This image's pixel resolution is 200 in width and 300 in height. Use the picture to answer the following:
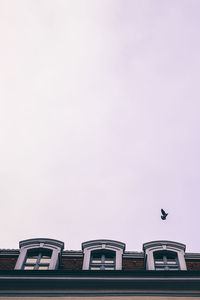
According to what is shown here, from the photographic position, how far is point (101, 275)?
64.6 ft

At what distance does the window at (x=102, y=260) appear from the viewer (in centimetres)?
2136

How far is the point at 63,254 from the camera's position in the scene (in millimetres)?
22531

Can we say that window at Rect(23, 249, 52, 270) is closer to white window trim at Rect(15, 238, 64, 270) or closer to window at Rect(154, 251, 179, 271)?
white window trim at Rect(15, 238, 64, 270)

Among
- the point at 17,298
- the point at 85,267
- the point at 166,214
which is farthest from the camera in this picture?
the point at 166,214

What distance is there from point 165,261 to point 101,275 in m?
4.01

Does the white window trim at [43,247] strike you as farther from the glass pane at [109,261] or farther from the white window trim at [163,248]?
the white window trim at [163,248]

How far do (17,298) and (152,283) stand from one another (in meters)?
6.50

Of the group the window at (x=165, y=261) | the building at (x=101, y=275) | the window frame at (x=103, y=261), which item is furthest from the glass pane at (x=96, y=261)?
the window at (x=165, y=261)

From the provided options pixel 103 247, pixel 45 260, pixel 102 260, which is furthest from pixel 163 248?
pixel 45 260

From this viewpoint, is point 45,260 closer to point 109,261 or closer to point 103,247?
point 103,247

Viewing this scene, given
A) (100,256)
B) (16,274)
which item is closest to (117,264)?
(100,256)

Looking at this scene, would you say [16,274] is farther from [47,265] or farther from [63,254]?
[63,254]

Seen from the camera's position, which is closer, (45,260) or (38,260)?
(38,260)

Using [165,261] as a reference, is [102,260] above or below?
below
